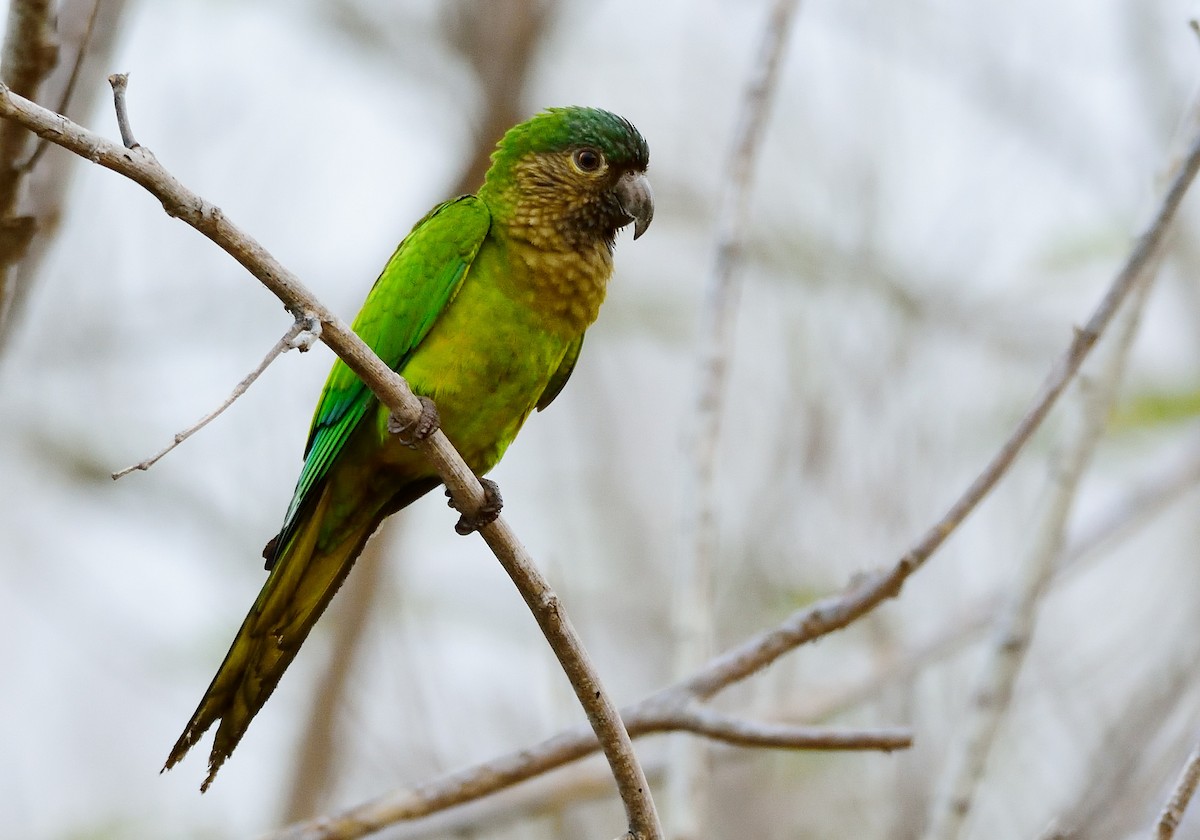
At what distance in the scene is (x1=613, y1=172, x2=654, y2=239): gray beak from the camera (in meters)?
3.73

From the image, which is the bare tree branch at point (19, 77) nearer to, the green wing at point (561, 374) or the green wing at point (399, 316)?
the green wing at point (399, 316)

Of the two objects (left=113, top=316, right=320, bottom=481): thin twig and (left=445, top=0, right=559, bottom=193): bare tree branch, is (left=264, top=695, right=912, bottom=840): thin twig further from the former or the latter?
(left=445, top=0, right=559, bottom=193): bare tree branch

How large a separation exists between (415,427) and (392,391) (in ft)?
0.77

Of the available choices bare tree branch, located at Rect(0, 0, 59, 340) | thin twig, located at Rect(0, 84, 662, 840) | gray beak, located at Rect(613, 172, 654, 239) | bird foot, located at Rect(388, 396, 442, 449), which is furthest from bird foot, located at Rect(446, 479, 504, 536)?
bare tree branch, located at Rect(0, 0, 59, 340)

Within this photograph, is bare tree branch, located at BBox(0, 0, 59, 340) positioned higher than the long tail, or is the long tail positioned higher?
bare tree branch, located at BBox(0, 0, 59, 340)

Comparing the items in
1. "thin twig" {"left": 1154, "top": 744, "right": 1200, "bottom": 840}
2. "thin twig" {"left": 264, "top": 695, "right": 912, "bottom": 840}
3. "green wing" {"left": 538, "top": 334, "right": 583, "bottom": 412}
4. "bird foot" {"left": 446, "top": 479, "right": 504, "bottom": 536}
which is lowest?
"thin twig" {"left": 1154, "top": 744, "right": 1200, "bottom": 840}

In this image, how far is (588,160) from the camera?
12.3ft

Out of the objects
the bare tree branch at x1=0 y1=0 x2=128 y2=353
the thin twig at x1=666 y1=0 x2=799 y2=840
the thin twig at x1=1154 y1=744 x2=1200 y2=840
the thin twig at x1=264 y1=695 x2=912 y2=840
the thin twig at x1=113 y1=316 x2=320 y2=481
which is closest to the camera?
the thin twig at x1=113 y1=316 x2=320 y2=481

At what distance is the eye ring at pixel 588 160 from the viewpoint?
3.74 metres

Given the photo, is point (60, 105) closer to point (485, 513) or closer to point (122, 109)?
point (122, 109)

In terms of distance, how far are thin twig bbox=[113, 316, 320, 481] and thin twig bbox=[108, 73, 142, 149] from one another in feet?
1.37

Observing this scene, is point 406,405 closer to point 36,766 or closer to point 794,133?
point 794,133

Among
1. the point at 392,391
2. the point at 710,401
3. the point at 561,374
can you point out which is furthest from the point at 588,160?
the point at 392,391

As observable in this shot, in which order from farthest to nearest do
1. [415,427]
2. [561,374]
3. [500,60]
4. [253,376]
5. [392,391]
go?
[500,60] < [561,374] < [415,427] < [392,391] < [253,376]
